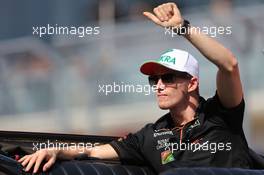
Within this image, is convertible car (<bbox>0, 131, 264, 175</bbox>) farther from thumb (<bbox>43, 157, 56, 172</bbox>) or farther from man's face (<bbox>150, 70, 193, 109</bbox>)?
man's face (<bbox>150, 70, 193, 109</bbox>)

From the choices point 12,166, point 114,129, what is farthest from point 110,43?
point 12,166

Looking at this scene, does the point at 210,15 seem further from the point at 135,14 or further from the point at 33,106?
the point at 33,106

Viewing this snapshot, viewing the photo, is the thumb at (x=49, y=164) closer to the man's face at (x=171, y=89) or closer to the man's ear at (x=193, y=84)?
the man's face at (x=171, y=89)

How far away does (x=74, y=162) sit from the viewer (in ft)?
9.85

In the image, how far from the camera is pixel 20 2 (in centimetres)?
400

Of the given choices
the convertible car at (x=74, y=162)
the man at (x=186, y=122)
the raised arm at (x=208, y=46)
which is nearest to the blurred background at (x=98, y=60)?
the convertible car at (x=74, y=162)

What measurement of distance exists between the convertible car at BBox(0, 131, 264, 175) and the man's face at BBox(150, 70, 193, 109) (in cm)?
31

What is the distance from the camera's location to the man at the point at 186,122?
9.34ft

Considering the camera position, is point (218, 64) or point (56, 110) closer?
point (218, 64)

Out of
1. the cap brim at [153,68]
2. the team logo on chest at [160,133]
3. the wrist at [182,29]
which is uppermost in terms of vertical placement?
the wrist at [182,29]

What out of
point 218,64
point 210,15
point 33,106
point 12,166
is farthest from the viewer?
point 33,106

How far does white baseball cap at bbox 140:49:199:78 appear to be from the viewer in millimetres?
3090

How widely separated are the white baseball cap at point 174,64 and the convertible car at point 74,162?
422mm

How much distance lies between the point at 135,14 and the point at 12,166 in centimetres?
147
